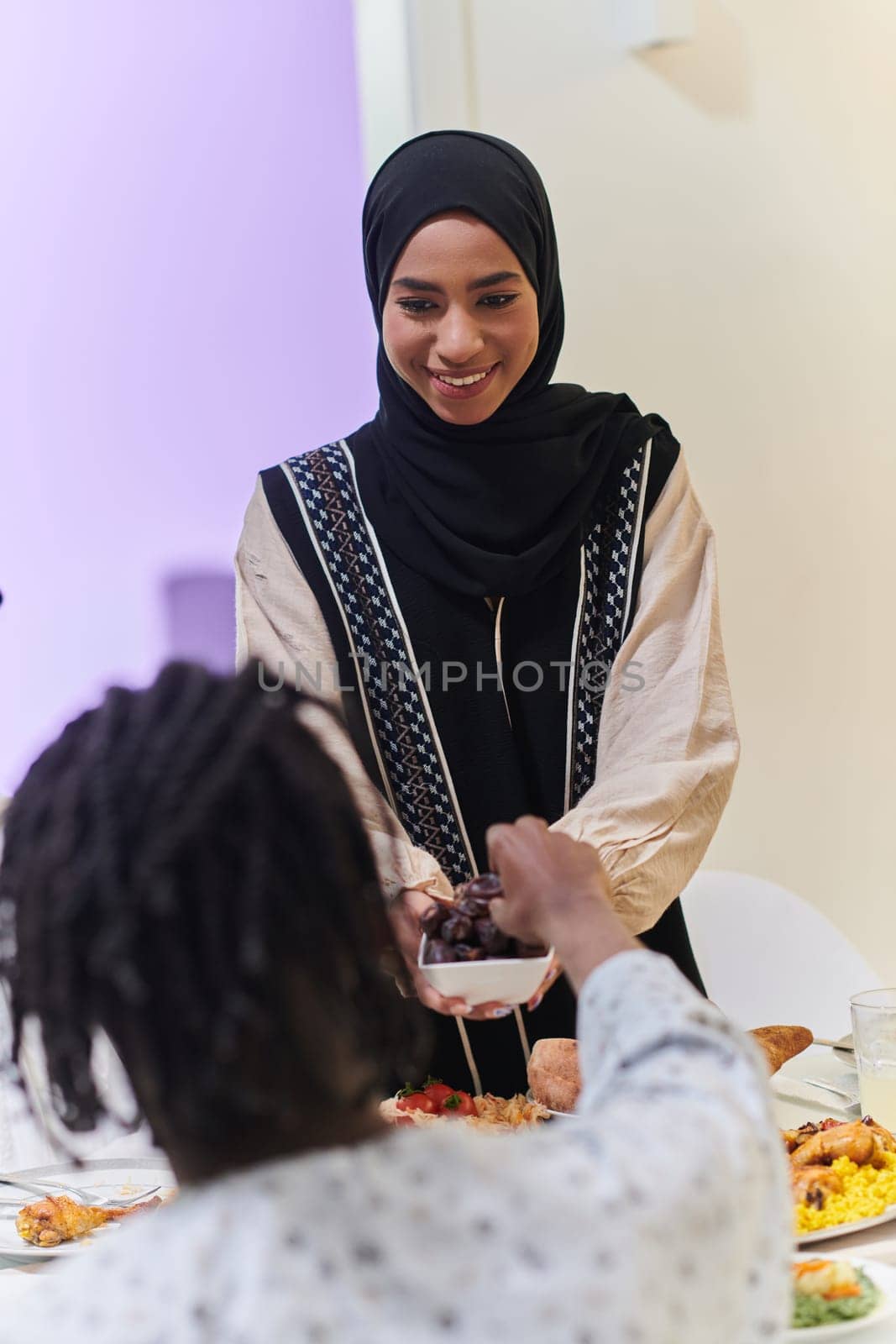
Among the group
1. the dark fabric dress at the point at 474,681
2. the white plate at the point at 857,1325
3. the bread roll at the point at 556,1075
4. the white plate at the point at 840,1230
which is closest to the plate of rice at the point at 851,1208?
the white plate at the point at 840,1230

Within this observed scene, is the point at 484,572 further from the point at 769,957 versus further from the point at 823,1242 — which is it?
the point at 823,1242

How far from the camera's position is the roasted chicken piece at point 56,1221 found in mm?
1157

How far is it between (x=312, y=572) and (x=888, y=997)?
2.73 ft

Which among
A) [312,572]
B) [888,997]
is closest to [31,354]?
[312,572]

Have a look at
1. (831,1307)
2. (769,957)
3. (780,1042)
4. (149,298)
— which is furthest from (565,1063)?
(149,298)

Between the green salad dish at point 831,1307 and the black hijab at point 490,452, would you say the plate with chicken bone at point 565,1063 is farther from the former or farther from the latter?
the black hijab at point 490,452

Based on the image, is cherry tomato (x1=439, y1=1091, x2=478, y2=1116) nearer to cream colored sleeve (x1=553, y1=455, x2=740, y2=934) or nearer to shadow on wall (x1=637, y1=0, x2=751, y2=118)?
cream colored sleeve (x1=553, y1=455, x2=740, y2=934)

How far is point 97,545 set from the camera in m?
2.91

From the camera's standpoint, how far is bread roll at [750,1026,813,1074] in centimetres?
141

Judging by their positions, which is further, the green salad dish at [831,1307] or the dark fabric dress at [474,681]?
the dark fabric dress at [474,681]

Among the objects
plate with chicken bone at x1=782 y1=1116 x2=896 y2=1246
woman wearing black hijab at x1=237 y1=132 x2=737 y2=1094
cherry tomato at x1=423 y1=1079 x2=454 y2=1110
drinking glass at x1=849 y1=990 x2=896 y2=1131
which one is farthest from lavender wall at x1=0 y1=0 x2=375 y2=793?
plate with chicken bone at x1=782 y1=1116 x2=896 y2=1246

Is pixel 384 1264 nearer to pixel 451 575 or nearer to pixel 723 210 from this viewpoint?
pixel 451 575

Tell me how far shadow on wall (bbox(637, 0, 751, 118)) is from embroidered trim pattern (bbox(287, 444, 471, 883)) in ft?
4.91

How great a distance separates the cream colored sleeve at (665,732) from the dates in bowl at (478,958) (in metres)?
0.49
